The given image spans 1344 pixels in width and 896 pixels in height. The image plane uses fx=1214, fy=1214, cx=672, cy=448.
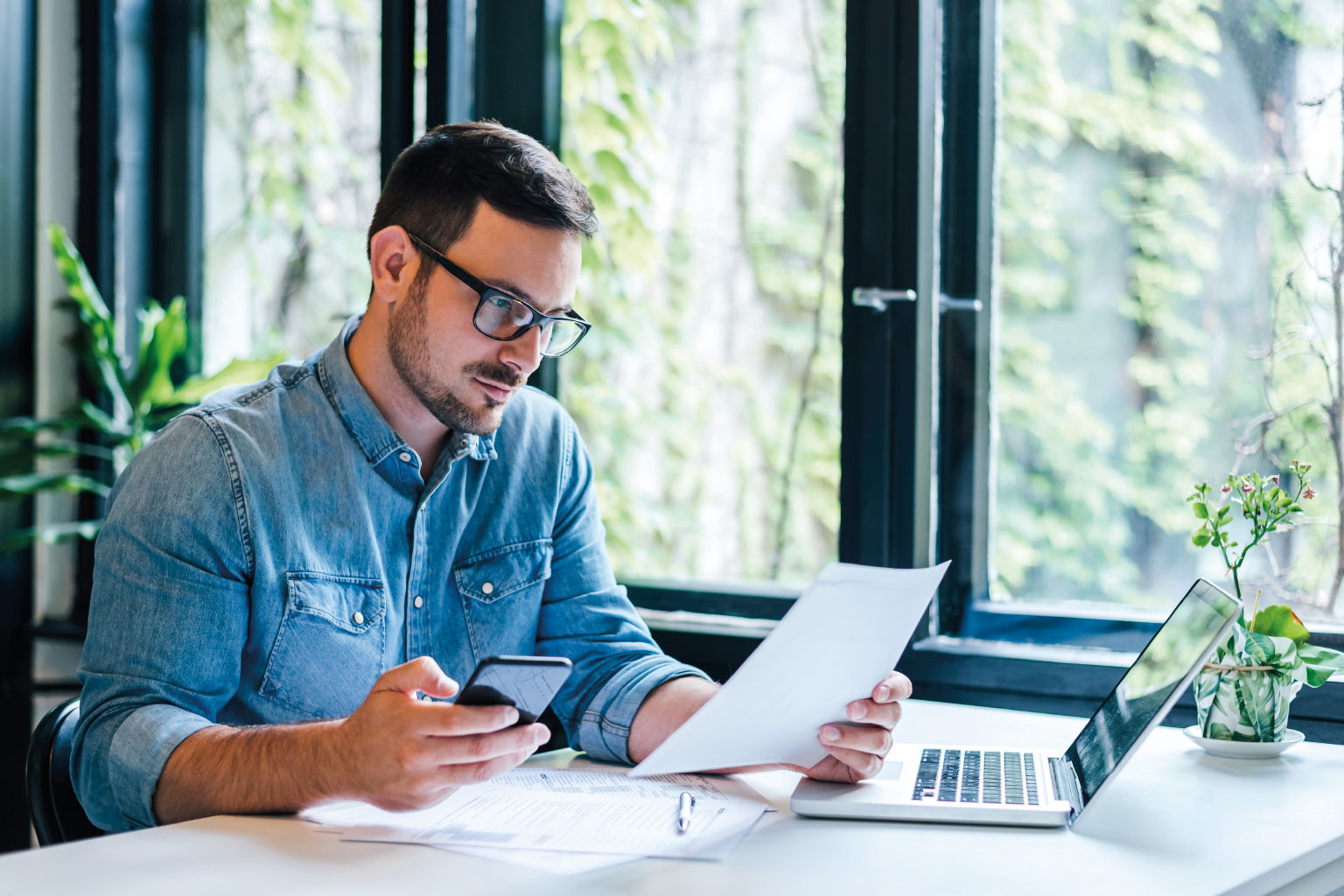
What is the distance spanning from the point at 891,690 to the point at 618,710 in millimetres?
357

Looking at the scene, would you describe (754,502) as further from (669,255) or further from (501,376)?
(501,376)

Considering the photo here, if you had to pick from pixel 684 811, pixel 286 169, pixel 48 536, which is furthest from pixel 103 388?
pixel 684 811

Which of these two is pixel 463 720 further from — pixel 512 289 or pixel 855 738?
pixel 512 289

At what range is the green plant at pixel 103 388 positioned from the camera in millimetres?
2539

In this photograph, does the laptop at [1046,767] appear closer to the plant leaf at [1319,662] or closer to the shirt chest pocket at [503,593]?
the plant leaf at [1319,662]

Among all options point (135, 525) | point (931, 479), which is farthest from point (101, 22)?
point (931, 479)

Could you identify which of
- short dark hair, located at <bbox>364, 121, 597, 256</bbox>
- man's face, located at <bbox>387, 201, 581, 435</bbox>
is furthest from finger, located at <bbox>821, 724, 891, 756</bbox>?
short dark hair, located at <bbox>364, 121, 597, 256</bbox>

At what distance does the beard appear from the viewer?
4.93ft

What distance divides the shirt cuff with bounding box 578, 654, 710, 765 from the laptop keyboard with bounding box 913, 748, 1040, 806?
0.31m

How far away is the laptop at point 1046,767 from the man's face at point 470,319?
619 mm

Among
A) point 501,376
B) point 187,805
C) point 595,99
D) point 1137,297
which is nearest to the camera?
point 187,805

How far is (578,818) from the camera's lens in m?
1.11

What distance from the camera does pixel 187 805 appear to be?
3.69 feet

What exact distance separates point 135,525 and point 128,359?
1.73 meters
